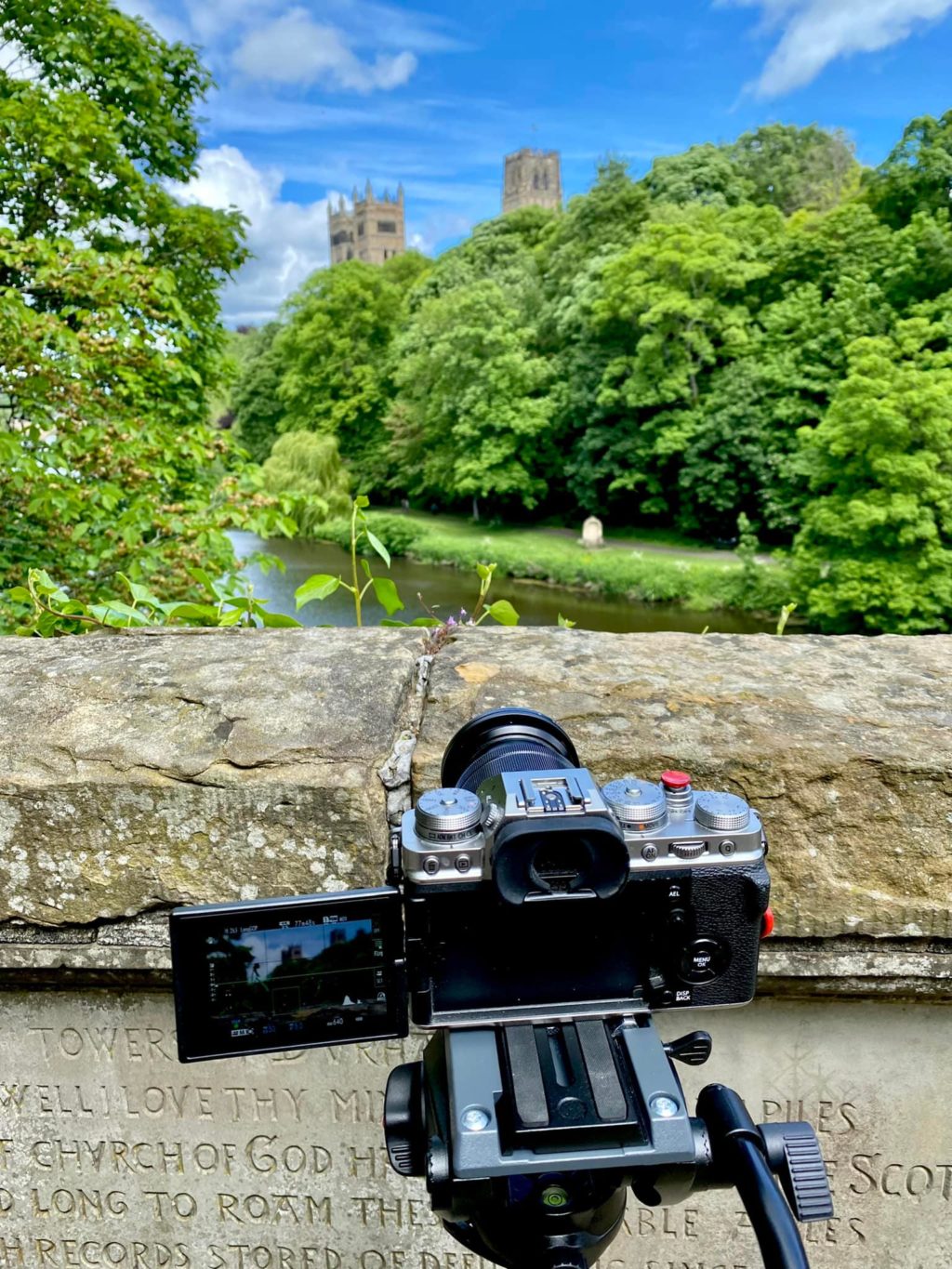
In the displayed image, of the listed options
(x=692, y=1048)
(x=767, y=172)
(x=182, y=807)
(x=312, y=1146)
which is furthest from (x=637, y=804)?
(x=767, y=172)

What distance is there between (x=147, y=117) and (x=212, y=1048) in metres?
11.8

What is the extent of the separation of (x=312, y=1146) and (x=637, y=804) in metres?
1.05

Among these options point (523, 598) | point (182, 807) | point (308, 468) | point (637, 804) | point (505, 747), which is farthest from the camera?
point (308, 468)

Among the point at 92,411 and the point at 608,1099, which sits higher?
the point at 92,411

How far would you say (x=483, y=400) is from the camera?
1216 inches

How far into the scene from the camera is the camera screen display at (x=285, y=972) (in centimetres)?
88

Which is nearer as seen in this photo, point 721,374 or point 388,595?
point 388,595

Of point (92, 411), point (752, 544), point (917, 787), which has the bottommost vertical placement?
point (752, 544)

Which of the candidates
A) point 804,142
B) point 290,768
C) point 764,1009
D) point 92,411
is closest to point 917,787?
point 764,1009

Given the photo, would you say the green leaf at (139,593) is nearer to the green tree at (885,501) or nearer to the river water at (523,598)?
the river water at (523,598)

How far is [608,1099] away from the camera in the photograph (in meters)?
0.77

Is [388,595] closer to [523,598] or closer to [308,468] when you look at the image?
[523,598]

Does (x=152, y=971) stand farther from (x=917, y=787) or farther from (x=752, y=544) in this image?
(x=752, y=544)

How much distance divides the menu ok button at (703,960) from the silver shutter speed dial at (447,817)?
0.26m
